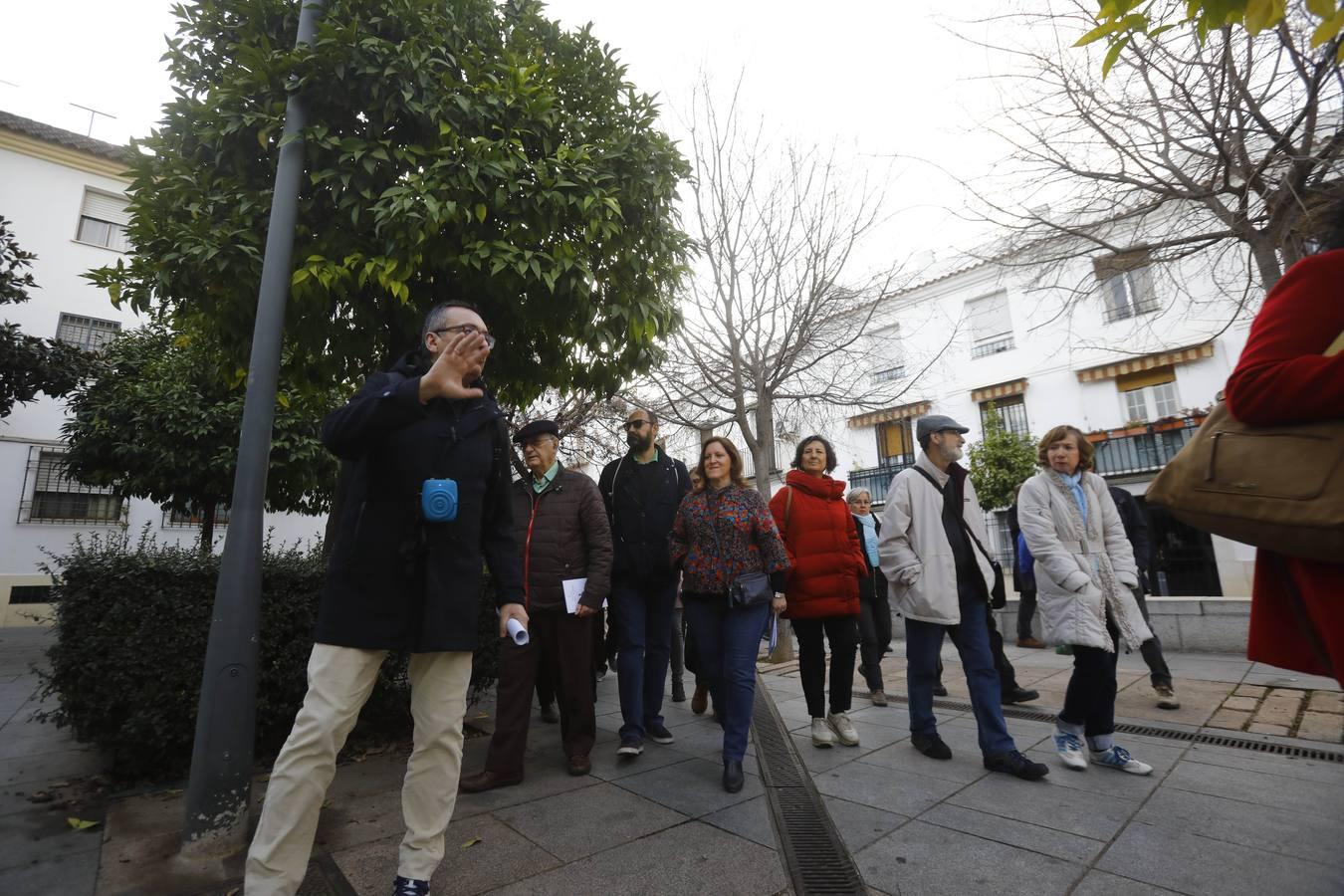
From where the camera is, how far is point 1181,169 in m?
7.00

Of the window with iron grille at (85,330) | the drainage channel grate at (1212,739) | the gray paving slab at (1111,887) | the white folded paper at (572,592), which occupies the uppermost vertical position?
the window with iron grille at (85,330)

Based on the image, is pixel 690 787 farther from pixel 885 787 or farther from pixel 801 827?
pixel 885 787

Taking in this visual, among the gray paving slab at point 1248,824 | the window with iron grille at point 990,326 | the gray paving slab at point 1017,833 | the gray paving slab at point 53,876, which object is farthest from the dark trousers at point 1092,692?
the window with iron grille at point 990,326

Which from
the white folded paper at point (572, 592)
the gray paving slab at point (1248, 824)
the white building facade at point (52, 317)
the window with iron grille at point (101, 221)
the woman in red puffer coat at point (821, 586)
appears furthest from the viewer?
the window with iron grille at point (101, 221)

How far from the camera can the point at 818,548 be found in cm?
429

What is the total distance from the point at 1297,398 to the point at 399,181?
13.3 feet

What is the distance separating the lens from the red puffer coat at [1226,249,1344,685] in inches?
50.9

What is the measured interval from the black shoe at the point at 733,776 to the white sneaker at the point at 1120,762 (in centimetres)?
208

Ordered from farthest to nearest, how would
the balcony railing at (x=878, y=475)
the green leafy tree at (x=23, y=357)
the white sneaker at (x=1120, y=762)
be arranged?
the balcony railing at (x=878, y=475) → the green leafy tree at (x=23, y=357) → the white sneaker at (x=1120, y=762)

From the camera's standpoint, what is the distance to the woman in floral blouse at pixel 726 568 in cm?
366

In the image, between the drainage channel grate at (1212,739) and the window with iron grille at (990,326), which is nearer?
the drainage channel grate at (1212,739)

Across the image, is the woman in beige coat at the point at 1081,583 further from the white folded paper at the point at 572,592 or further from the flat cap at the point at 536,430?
the flat cap at the point at 536,430

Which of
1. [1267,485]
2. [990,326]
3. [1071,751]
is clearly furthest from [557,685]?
[990,326]

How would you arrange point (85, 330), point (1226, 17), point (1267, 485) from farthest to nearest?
point (85, 330) < point (1226, 17) < point (1267, 485)
